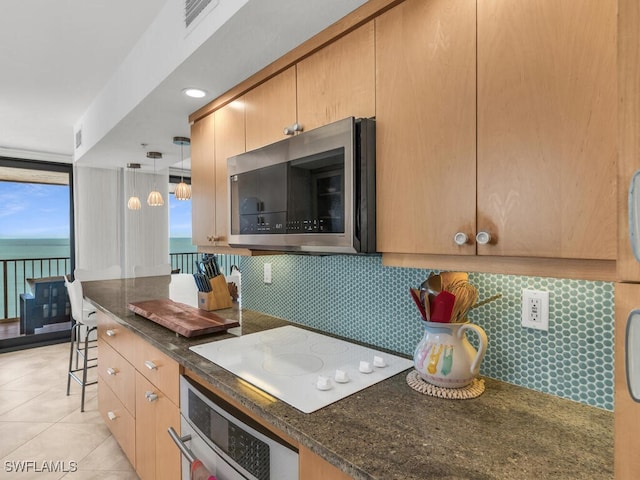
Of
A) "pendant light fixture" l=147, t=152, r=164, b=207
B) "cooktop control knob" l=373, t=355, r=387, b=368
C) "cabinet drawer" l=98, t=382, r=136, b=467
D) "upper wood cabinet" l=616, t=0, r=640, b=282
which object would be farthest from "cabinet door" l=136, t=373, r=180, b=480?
"pendant light fixture" l=147, t=152, r=164, b=207

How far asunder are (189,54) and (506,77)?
1280 millimetres

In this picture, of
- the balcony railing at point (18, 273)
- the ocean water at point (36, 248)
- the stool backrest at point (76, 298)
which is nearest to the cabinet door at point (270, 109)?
the stool backrest at point (76, 298)

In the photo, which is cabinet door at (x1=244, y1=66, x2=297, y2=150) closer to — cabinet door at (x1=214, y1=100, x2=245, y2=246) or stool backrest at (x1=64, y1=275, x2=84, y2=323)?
cabinet door at (x1=214, y1=100, x2=245, y2=246)

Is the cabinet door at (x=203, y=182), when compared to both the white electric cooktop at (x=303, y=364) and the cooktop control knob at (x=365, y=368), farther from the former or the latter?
the cooktop control knob at (x=365, y=368)

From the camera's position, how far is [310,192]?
1.35 m

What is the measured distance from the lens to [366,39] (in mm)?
1203

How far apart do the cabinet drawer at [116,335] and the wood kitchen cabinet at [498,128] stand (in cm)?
163

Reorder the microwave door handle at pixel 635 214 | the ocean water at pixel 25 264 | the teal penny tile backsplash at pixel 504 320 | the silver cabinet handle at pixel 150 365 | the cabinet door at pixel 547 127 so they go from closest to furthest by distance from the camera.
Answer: the microwave door handle at pixel 635 214, the cabinet door at pixel 547 127, the teal penny tile backsplash at pixel 504 320, the silver cabinet handle at pixel 150 365, the ocean water at pixel 25 264

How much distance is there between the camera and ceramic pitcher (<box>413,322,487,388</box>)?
1.09m

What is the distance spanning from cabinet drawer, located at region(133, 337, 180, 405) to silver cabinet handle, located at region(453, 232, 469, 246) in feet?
3.95

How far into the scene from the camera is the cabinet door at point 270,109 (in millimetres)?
1511

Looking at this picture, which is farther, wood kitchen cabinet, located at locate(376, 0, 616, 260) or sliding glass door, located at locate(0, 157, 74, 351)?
sliding glass door, located at locate(0, 157, 74, 351)

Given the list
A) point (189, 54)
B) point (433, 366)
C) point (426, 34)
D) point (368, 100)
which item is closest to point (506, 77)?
point (426, 34)

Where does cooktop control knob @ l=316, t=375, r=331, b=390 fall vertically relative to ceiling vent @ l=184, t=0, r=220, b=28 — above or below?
below
